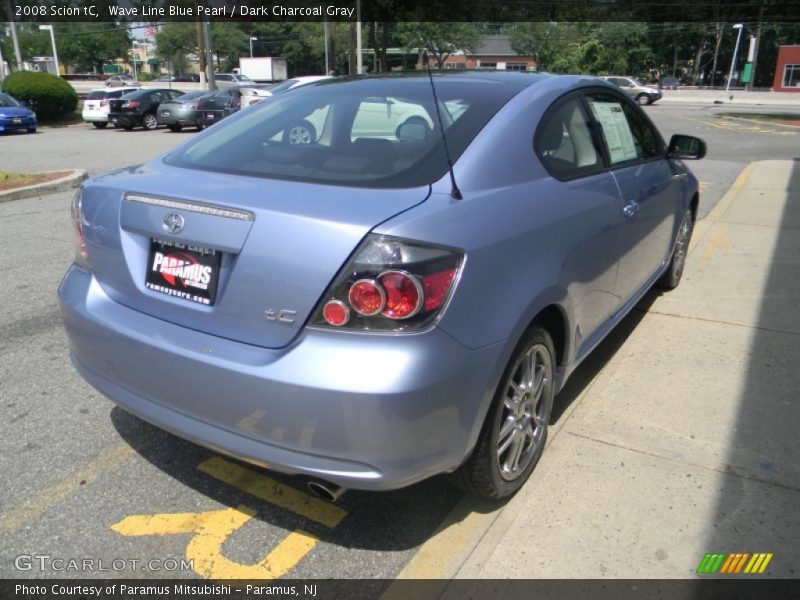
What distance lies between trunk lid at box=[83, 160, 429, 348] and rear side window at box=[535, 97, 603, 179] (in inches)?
33.0

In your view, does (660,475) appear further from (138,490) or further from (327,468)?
(138,490)

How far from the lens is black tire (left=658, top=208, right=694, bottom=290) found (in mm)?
5004

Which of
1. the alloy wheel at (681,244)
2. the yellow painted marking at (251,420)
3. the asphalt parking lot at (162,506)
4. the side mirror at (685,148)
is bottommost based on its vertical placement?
the asphalt parking lot at (162,506)

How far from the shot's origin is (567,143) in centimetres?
300

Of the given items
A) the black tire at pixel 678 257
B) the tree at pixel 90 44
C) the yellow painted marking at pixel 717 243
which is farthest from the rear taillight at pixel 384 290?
the tree at pixel 90 44

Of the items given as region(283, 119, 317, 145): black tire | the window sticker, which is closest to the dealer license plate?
region(283, 119, 317, 145): black tire

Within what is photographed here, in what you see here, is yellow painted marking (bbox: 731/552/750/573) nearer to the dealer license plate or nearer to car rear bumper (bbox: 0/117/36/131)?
the dealer license plate

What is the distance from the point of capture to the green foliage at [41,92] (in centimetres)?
2644

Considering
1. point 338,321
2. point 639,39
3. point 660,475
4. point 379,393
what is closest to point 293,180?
point 338,321

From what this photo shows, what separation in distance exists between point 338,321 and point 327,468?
0.47m

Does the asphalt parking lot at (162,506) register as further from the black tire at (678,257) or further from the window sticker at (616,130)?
the black tire at (678,257)

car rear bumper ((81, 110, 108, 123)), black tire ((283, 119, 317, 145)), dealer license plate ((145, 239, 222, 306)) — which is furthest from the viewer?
car rear bumper ((81, 110, 108, 123))

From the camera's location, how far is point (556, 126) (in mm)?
2930

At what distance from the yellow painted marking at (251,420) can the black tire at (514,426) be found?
0.81m
